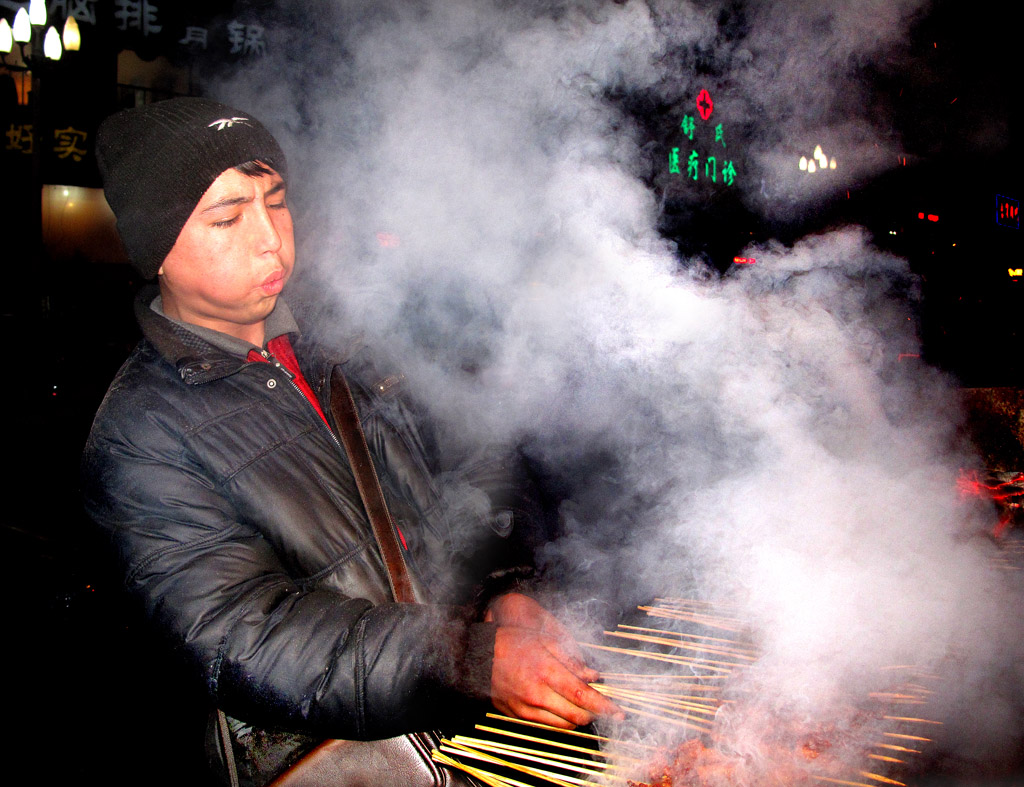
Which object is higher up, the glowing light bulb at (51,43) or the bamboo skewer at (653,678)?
the glowing light bulb at (51,43)

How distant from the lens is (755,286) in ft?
8.45

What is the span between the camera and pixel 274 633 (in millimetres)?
1319

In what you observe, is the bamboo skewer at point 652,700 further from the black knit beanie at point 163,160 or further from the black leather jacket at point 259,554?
the black knit beanie at point 163,160

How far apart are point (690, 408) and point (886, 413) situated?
1.00 meters

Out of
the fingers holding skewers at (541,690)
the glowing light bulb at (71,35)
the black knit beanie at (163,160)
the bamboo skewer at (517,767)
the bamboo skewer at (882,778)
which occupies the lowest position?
the bamboo skewer at (517,767)

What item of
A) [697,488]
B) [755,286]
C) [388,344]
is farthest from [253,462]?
[755,286]

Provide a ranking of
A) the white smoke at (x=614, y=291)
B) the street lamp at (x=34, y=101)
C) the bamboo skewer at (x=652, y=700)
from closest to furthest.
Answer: the bamboo skewer at (x=652, y=700)
the white smoke at (x=614, y=291)
the street lamp at (x=34, y=101)

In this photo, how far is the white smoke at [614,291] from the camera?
2283mm

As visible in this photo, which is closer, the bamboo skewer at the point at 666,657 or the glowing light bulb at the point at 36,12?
the bamboo skewer at the point at 666,657

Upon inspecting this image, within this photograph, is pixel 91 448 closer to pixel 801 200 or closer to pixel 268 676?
pixel 268 676

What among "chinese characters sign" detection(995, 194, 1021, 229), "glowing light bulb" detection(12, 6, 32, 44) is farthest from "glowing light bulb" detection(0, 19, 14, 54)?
"chinese characters sign" detection(995, 194, 1021, 229)

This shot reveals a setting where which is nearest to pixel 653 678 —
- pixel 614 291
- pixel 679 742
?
pixel 679 742

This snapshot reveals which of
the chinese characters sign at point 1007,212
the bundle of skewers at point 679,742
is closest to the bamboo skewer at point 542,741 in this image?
the bundle of skewers at point 679,742

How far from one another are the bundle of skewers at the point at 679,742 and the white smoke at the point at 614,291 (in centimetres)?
48
